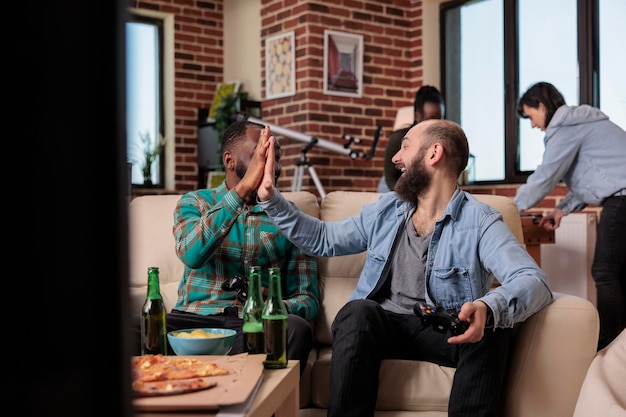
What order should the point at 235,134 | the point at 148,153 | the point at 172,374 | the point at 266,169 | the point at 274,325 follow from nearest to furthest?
1. the point at 172,374
2. the point at 274,325
3. the point at 266,169
4. the point at 235,134
5. the point at 148,153

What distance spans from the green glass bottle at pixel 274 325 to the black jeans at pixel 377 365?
417 mm

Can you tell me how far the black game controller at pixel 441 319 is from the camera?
1.78 meters

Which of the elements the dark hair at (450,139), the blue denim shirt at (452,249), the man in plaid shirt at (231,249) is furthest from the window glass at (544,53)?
the man in plaid shirt at (231,249)

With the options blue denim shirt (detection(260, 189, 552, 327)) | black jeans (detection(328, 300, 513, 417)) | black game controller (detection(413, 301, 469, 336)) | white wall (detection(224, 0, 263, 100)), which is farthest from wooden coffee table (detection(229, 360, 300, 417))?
white wall (detection(224, 0, 263, 100))

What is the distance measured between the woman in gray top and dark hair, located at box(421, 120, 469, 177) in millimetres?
1492

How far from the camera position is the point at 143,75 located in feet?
20.9

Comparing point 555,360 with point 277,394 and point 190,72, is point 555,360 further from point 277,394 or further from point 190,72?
point 190,72

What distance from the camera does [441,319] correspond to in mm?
1799

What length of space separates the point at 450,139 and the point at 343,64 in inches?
123

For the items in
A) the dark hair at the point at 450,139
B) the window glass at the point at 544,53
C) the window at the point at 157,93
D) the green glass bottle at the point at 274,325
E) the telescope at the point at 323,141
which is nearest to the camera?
the green glass bottle at the point at 274,325

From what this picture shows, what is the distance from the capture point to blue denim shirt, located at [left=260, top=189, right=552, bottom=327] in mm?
1911

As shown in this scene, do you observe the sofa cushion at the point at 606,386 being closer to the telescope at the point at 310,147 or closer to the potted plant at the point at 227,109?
the telescope at the point at 310,147

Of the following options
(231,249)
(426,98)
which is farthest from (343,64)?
(231,249)

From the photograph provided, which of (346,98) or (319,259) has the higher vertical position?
(346,98)
